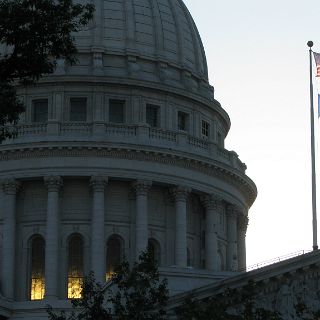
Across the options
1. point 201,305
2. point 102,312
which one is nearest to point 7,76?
point 102,312

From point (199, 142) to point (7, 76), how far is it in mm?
47149

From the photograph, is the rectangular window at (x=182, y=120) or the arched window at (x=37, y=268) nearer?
the arched window at (x=37, y=268)

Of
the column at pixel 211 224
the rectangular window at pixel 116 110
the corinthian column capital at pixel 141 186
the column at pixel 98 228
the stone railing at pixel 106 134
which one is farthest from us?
the rectangular window at pixel 116 110

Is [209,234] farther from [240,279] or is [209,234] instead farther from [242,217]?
[240,279]

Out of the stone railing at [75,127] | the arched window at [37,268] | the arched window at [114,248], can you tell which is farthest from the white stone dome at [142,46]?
the arched window at [37,268]

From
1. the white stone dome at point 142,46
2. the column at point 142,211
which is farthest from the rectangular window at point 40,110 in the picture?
the column at point 142,211

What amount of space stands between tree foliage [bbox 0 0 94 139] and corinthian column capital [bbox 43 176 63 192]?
135ft

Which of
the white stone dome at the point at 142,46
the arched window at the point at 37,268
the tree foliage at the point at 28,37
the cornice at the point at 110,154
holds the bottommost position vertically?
the tree foliage at the point at 28,37

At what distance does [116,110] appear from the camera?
8575cm

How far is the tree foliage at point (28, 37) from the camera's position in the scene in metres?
38.3

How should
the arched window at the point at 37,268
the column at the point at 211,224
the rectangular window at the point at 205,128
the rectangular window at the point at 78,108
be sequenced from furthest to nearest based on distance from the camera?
the rectangular window at the point at 205,128 < the rectangular window at the point at 78,108 < the column at the point at 211,224 < the arched window at the point at 37,268

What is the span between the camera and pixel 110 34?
88.9 metres

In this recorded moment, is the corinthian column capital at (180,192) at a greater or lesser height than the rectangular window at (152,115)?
lesser

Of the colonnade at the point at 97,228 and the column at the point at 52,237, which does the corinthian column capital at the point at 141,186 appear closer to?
the colonnade at the point at 97,228
